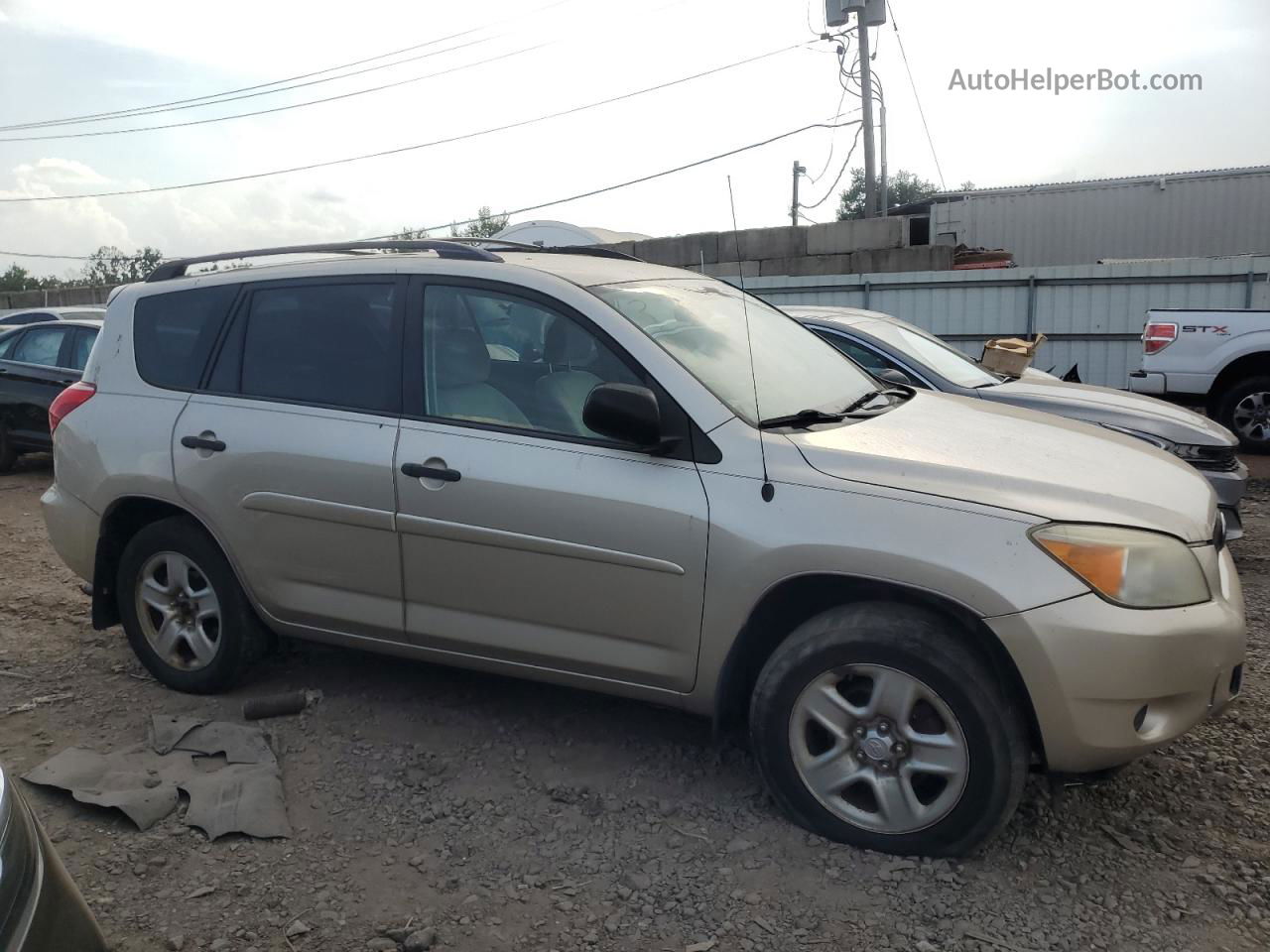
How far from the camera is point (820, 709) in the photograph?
3148mm

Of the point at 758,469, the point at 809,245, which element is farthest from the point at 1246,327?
the point at 758,469

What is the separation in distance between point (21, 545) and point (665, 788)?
589cm

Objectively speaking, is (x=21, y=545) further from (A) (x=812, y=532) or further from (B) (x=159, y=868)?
(A) (x=812, y=532)

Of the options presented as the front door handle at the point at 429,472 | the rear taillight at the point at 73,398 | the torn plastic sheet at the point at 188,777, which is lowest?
the torn plastic sheet at the point at 188,777

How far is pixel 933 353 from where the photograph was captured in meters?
7.00

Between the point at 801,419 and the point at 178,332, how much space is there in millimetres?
2693

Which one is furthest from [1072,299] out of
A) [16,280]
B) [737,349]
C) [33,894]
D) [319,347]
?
[16,280]

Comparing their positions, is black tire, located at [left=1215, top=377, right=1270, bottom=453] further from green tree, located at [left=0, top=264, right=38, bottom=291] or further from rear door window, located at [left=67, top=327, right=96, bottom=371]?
green tree, located at [left=0, top=264, right=38, bottom=291]

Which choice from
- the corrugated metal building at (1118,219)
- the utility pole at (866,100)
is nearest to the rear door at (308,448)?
the utility pole at (866,100)

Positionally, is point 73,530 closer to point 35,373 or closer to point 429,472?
point 429,472

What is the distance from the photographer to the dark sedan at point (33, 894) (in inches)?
73.5

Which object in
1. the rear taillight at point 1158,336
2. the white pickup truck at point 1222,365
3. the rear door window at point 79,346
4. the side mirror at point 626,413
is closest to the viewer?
the side mirror at point 626,413

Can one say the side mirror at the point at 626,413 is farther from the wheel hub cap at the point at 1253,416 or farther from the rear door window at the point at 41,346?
the rear door window at the point at 41,346

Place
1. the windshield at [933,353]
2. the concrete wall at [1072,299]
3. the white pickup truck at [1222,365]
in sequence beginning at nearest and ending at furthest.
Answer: the windshield at [933,353]
the white pickup truck at [1222,365]
the concrete wall at [1072,299]
